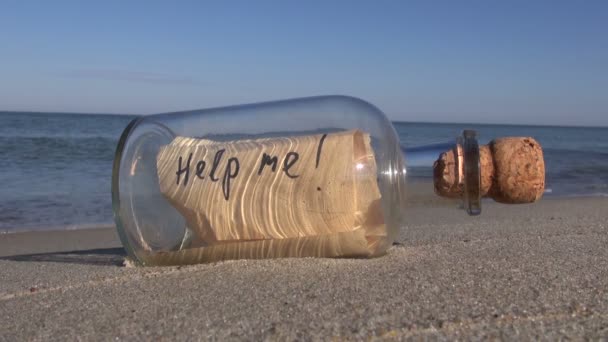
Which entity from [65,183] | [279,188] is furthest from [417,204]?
[65,183]

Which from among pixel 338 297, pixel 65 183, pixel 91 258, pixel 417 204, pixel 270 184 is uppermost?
pixel 270 184

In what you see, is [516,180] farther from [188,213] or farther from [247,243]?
[188,213]

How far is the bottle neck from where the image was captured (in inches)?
61.9

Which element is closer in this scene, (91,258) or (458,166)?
(458,166)

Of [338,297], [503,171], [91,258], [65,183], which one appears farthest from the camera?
[65,183]

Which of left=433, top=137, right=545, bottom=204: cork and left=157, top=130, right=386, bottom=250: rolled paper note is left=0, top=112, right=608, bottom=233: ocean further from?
left=157, top=130, right=386, bottom=250: rolled paper note

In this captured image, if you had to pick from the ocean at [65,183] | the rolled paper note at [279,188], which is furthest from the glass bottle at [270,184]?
the ocean at [65,183]

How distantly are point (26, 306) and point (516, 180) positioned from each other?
4.05 ft

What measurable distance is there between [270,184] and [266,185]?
11mm

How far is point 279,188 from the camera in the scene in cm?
159

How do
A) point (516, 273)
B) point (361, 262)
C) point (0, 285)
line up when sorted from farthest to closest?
point (0, 285) → point (361, 262) → point (516, 273)

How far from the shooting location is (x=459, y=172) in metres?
1.59

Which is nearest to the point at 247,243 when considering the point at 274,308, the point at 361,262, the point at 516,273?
the point at 361,262

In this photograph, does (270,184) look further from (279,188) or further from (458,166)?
(458,166)
